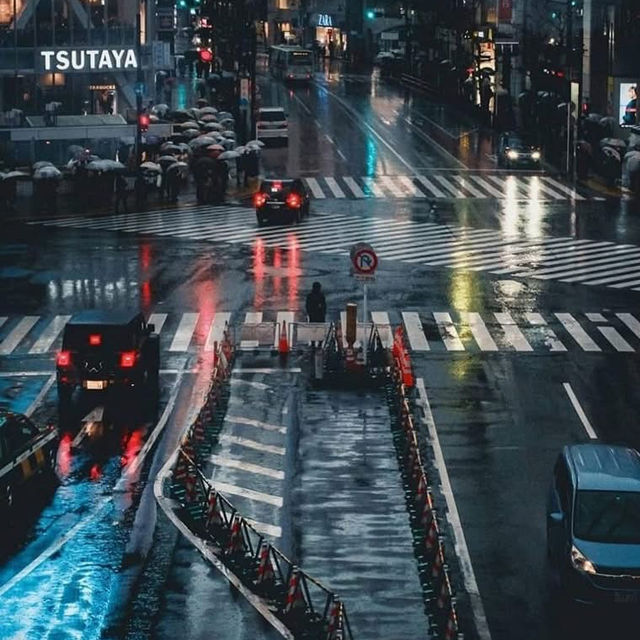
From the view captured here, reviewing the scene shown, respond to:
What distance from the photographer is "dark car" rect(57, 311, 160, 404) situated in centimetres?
3005

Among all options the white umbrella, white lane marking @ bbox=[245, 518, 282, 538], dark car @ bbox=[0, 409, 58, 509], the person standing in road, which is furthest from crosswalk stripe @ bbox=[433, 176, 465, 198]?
white lane marking @ bbox=[245, 518, 282, 538]

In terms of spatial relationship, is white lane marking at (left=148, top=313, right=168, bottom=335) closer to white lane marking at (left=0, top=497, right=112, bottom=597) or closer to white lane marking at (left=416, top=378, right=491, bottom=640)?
white lane marking at (left=416, top=378, right=491, bottom=640)

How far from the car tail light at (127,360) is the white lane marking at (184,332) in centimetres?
640

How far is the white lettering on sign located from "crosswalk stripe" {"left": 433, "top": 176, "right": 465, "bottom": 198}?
15.8 meters

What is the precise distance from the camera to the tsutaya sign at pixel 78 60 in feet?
248

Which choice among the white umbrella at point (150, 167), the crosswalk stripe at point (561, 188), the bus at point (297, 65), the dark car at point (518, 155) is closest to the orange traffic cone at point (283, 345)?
the white umbrella at point (150, 167)

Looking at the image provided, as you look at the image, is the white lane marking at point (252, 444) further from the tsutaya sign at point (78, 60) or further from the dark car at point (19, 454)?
the tsutaya sign at point (78, 60)

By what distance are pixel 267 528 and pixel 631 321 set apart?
19.3m

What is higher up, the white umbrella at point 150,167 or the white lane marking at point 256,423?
the white umbrella at point 150,167

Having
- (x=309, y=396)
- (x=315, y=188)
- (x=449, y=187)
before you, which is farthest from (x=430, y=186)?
(x=309, y=396)

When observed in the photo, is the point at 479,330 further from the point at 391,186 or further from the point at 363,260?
the point at 391,186

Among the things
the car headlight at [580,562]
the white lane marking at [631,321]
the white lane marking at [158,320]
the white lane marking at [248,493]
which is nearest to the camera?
the car headlight at [580,562]

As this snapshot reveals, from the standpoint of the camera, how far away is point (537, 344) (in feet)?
122

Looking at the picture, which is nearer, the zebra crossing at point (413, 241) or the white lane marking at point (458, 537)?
the white lane marking at point (458, 537)
